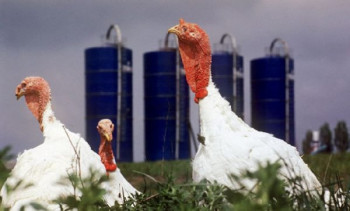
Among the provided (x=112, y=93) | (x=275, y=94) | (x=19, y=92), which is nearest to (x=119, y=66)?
(x=112, y=93)

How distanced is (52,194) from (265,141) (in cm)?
161

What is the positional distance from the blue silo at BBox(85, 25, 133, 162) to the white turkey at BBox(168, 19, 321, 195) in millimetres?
20432

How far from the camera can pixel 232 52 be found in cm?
2758

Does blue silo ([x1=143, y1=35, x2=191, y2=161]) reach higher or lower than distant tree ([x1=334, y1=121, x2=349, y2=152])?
higher

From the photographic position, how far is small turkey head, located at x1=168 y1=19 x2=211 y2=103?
3.77 metres

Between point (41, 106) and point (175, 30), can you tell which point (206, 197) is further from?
point (41, 106)

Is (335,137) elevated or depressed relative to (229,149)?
depressed

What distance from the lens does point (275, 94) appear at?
94.1ft

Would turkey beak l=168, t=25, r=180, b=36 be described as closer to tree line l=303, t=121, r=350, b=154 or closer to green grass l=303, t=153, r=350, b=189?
green grass l=303, t=153, r=350, b=189

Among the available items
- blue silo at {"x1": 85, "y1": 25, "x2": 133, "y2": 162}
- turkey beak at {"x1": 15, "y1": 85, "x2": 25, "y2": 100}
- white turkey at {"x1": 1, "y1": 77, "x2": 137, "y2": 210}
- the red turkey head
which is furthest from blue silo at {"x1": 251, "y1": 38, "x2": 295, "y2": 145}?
white turkey at {"x1": 1, "y1": 77, "x2": 137, "y2": 210}

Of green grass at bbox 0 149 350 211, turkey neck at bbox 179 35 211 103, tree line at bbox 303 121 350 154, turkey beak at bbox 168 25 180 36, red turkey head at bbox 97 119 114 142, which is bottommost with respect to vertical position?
tree line at bbox 303 121 350 154

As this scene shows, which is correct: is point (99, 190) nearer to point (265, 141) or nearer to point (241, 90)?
point (265, 141)

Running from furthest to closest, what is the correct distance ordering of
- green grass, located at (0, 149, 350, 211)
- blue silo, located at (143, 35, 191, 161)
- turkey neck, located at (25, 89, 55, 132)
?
blue silo, located at (143, 35, 191, 161), turkey neck, located at (25, 89, 55, 132), green grass, located at (0, 149, 350, 211)

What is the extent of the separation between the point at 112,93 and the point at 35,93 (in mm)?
18999
